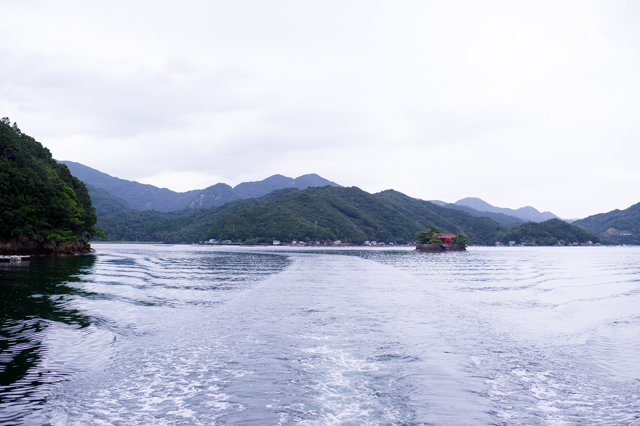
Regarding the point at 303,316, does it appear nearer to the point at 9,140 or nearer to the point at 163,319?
the point at 163,319

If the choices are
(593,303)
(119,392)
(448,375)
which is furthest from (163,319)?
(593,303)

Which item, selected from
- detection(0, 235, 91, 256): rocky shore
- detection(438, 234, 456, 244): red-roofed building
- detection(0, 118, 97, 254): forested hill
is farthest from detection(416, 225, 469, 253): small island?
detection(0, 118, 97, 254): forested hill

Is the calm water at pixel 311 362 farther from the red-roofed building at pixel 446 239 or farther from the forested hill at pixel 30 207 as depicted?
the red-roofed building at pixel 446 239

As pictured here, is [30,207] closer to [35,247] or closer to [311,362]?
[35,247]

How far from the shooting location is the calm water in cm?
720

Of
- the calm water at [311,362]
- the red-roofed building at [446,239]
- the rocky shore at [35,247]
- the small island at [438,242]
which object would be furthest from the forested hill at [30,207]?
the red-roofed building at [446,239]

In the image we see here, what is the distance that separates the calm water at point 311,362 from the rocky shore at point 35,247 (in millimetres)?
39243

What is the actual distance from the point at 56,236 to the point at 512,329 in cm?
6258

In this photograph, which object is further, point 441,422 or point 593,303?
point 593,303

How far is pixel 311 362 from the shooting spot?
33.7ft

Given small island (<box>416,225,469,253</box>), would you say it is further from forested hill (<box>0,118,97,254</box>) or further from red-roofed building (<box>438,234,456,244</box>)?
forested hill (<box>0,118,97,254</box>)

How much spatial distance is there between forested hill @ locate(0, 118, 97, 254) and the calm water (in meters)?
36.0

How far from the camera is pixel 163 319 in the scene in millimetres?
15539

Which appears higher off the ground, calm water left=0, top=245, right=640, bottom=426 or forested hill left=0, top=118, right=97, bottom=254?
forested hill left=0, top=118, right=97, bottom=254
